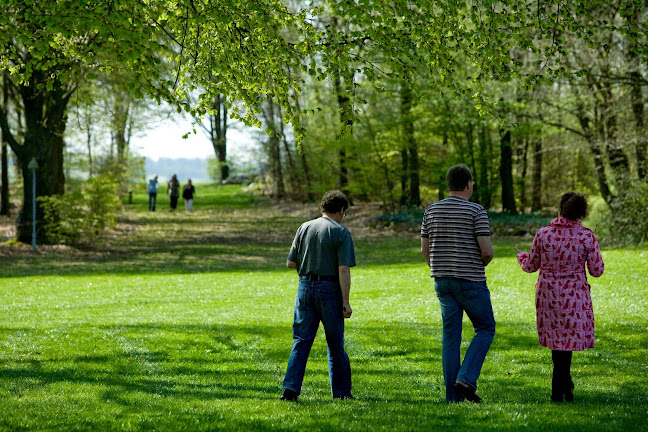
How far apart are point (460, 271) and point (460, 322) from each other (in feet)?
1.63

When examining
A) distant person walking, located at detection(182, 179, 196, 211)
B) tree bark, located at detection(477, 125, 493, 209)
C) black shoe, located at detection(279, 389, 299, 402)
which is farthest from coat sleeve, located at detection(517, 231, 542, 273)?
distant person walking, located at detection(182, 179, 196, 211)

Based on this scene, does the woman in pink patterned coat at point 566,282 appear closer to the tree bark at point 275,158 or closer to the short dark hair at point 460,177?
the short dark hair at point 460,177

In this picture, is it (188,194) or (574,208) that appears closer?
(574,208)

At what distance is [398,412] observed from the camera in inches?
236

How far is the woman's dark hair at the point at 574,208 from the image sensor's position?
6320 millimetres

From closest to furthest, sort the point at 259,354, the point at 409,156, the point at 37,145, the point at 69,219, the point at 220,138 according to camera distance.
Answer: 1. the point at 259,354
2. the point at 37,145
3. the point at 69,219
4. the point at 409,156
5. the point at 220,138

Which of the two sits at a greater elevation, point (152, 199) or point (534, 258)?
point (152, 199)

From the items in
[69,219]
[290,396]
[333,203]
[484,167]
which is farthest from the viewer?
[484,167]

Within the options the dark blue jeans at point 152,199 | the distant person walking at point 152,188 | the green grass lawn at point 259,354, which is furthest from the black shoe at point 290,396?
the dark blue jeans at point 152,199

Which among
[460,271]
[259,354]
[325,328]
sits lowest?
[259,354]

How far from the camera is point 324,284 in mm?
6062

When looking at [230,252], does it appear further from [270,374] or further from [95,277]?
[270,374]

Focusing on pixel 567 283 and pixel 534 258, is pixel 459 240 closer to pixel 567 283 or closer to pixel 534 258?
pixel 534 258

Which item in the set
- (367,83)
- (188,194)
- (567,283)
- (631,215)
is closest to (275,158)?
(188,194)
